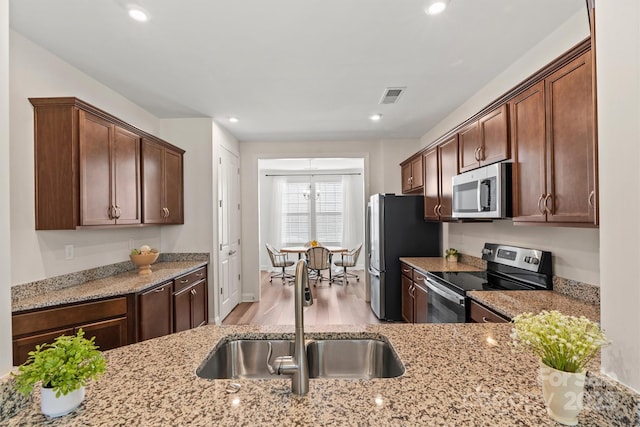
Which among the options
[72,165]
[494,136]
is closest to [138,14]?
[72,165]

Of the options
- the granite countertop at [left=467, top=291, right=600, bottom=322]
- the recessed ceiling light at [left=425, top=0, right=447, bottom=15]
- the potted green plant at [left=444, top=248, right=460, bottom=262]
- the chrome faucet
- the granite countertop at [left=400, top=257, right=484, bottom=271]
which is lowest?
the granite countertop at [left=400, top=257, right=484, bottom=271]

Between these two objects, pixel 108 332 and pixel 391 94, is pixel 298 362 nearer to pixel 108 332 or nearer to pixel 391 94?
pixel 108 332

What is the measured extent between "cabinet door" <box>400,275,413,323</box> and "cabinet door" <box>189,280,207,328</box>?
2.42 m

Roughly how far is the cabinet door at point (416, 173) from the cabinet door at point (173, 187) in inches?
120

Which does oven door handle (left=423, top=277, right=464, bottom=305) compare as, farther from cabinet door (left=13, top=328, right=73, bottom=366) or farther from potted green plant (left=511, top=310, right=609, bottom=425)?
cabinet door (left=13, top=328, right=73, bottom=366)

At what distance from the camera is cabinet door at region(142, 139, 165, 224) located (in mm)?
3177

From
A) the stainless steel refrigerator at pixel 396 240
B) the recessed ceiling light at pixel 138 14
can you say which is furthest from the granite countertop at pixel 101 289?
the stainless steel refrigerator at pixel 396 240

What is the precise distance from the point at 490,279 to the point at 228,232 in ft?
10.9

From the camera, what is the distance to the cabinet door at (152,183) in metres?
3.18

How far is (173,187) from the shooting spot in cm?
374

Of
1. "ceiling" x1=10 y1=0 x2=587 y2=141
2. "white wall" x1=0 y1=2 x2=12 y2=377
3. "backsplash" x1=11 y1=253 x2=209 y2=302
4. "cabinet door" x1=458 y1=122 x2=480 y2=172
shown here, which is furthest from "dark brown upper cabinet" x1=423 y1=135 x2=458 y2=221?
"backsplash" x1=11 y1=253 x2=209 y2=302

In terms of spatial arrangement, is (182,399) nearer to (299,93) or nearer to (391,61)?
(391,61)

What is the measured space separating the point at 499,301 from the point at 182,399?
1.92 m

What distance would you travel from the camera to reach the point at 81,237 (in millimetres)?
2711
